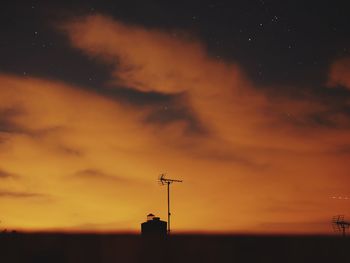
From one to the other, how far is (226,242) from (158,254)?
3.74 feet

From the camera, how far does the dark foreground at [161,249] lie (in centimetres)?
772

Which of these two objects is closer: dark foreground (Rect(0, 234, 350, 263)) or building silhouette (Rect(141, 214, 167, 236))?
dark foreground (Rect(0, 234, 350, 263))

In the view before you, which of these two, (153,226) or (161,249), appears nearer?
(161,249)

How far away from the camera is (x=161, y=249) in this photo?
790cm

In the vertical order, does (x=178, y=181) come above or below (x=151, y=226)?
above

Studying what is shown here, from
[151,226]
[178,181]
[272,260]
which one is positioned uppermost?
[178,181]

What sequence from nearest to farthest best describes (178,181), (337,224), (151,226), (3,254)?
(3,254) < (151,226) < (178,181) < (337,224)

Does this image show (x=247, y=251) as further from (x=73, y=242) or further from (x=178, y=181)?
(x=178, y=181)

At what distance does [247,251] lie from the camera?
796 cm

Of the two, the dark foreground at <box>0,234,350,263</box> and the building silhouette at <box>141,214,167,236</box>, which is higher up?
the building silhouette at <box>141,214,167,236</box>

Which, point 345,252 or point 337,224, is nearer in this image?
point 345,252

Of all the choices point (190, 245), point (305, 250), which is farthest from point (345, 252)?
point (190, 245)

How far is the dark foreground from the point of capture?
772cm

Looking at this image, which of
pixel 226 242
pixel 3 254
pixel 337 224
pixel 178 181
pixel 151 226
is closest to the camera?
pixel 3 254
